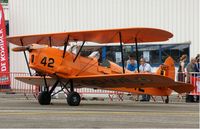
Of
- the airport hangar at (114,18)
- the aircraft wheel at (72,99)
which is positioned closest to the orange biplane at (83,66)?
the aircraft wheel at (72,99)

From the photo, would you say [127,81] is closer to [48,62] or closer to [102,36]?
[102,36]

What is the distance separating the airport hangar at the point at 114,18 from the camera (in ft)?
89.4

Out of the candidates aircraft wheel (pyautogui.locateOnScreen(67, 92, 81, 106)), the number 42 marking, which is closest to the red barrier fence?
aircraft wheel (pyautogui.locateOnScreen(67, 92, 81, 106))

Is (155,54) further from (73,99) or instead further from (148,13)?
(73,99)

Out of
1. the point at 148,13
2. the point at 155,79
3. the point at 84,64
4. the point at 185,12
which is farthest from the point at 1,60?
the point at 155,79

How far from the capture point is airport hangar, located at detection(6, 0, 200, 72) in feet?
89.4

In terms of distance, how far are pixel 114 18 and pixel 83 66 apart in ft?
38.6

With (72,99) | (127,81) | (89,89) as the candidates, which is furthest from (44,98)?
(89,89)

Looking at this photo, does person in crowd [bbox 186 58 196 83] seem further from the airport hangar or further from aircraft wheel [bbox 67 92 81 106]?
aircraft wheel [bbox 67 92 81 106]

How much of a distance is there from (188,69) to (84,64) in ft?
21.2

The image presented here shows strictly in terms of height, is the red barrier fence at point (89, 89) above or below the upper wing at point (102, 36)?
below

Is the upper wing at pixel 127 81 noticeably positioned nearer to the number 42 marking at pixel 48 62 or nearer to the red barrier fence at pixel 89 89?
the number 42 marking at pixel 48 62

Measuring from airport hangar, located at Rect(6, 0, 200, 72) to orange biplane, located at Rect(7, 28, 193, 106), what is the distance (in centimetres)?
944

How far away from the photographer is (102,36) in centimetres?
1714
